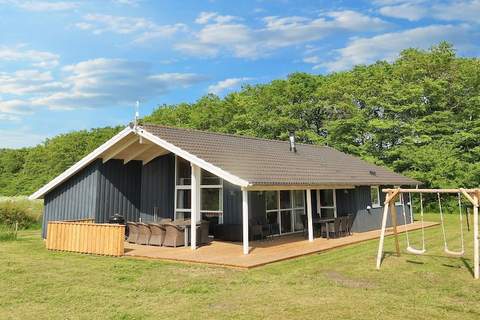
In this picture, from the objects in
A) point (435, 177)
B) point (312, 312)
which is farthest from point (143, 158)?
point (435, 177)

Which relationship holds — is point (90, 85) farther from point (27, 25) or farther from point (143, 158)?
point (27, 25)

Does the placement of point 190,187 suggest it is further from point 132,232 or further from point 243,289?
point 243,289

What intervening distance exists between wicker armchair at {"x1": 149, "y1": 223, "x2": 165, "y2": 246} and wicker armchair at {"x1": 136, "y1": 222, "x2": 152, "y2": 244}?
0.15 m

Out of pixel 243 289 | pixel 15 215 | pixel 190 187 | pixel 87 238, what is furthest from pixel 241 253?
pixel 15 215

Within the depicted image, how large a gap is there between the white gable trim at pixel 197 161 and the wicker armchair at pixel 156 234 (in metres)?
2.62

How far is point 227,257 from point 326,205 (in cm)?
752

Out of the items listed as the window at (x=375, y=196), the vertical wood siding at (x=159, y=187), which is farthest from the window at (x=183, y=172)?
the window at (x=375, y=196)

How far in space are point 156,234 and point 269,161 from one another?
4825 mm

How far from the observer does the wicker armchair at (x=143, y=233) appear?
43.6 feet

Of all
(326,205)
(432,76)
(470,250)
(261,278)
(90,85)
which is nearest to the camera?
(261,278)

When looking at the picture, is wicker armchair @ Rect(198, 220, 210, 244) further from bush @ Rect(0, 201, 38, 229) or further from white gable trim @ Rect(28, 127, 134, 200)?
bush @ Rect(0, 201, 38, 229)

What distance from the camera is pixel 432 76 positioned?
107 ft

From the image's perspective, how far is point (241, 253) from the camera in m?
11.1

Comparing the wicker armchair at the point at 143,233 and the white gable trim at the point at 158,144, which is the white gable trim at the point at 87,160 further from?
the wicker armchair at the point at 143,233
